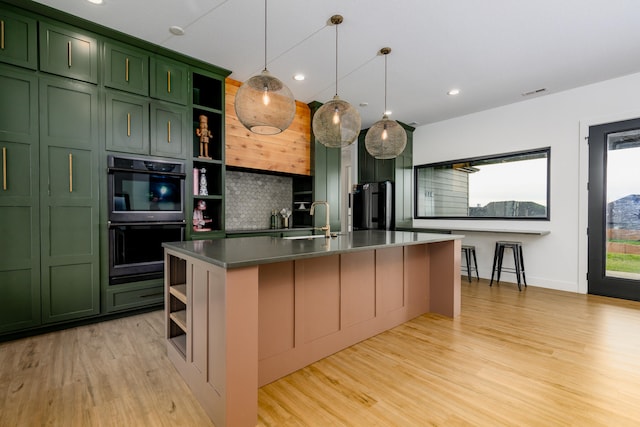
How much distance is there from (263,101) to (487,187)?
4.56 m

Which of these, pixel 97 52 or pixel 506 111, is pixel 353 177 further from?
pixel 97 52

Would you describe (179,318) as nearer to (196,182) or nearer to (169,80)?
(196,182)

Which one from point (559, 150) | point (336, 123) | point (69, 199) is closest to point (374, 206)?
point (559, 150)

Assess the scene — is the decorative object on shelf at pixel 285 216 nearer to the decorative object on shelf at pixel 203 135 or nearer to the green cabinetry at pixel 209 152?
the green cabinetry at pixel 209 152

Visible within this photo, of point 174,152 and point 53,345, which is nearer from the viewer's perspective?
point 53,345

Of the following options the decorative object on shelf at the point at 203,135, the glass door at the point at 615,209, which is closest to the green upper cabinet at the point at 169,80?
the decorative object on shelf at the point at 203,135

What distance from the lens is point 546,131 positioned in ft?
14.6

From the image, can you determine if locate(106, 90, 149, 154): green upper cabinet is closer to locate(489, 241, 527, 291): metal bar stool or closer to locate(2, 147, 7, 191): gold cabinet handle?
locate(2, 147, 7, 191): gold cabinet handle

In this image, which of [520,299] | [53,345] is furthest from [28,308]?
[520,299]

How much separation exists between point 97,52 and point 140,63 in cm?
37

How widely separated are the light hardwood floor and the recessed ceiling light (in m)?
2.87

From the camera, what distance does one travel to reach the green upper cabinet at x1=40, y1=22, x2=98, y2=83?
2646mm

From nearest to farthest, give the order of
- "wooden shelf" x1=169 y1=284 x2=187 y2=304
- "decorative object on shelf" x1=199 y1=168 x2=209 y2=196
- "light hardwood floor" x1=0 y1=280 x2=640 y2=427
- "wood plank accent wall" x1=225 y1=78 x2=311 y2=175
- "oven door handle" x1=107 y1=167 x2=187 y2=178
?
"light hardwood floor" x1=0 y1=280 x2=640 y2=427
"wooden shelf" x1=169 y1=284 x2=187 y2=304
"oven door handle" x1=107 y1=167 x2=187 y2=178
"decorative object on shelf" x1=199 y1=168 x2=209 y2=196
"wood plank accent wall" x1=225 y1=78 x2=311 y2=175

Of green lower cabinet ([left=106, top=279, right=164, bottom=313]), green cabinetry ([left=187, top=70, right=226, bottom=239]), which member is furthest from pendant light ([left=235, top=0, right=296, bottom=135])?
green lower cabinet ([left=106, top=279, right=164, bottom=313])
